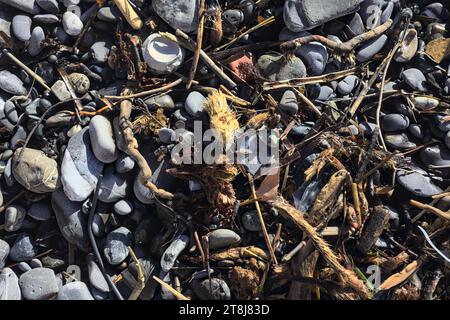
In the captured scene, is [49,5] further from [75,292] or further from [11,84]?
[75,292]

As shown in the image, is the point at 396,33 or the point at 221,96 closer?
the point at 221,96

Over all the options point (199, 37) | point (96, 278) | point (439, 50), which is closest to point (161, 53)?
point (199, 37)

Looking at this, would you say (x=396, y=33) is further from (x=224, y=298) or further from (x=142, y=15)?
(x=224, y=298)

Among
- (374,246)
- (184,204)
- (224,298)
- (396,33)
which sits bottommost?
(224,298)

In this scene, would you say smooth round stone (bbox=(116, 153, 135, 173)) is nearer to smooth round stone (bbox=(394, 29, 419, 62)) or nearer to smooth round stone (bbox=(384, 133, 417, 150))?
smooth round stone (bbox=(384, 133, 417, 150))

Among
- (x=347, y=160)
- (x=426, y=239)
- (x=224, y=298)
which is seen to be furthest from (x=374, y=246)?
(x=224, y=298)

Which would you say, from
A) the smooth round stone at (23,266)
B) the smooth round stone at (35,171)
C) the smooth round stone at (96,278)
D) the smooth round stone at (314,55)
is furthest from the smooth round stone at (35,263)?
the smooth round stone at (314,55)

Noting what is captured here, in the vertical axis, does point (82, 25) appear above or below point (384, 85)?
above
